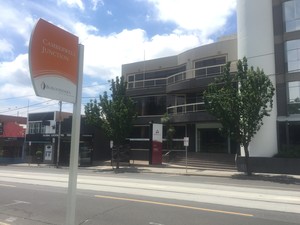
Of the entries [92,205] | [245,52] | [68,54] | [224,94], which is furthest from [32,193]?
[245,52]

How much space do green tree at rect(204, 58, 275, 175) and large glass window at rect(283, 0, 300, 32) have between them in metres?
6.32

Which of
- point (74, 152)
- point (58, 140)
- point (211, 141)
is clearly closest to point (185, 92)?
point (211, 141)

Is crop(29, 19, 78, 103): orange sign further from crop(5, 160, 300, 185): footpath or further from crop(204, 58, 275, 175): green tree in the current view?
crop(204, 58, 275, 175): green tree

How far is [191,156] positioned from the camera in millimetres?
33125

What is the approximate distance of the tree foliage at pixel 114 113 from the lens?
3291 centimetres

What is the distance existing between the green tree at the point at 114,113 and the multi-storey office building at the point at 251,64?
4847mm

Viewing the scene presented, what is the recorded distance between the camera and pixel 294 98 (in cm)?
2844

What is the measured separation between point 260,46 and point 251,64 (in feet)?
5.35

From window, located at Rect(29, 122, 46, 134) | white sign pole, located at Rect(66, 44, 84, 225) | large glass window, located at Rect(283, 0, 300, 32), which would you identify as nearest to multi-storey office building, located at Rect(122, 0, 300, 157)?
large glass window, located at Rect(283, 0, 300, 32)

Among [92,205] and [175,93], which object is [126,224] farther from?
[175,93]

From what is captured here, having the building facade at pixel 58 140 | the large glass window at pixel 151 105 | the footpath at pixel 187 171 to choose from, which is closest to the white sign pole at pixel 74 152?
the footpath at pixel 187 171

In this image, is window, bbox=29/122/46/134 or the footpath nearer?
the footpath

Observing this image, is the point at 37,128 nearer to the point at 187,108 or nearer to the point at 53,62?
the point at 187,108

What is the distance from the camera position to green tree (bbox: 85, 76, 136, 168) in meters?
32.9
